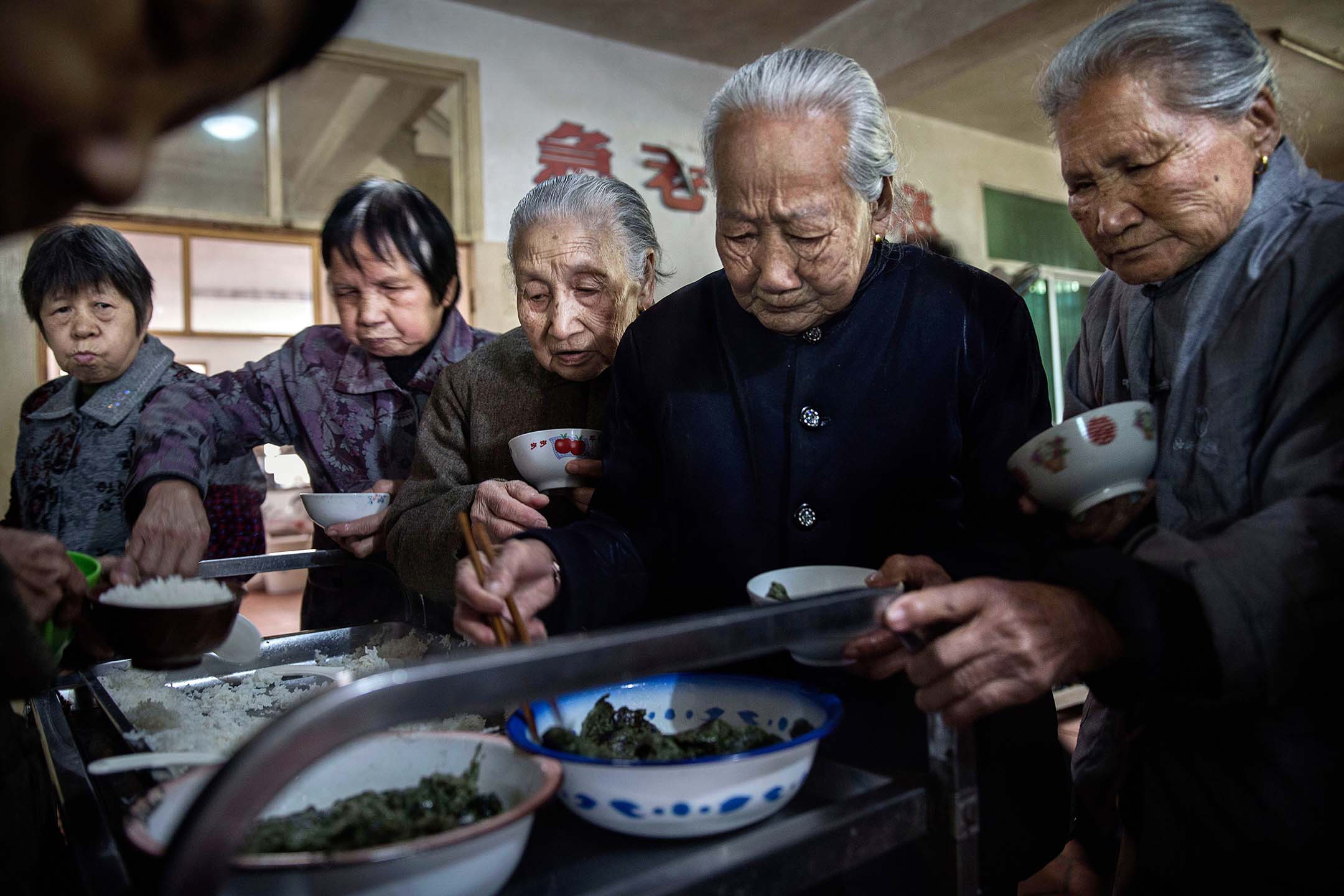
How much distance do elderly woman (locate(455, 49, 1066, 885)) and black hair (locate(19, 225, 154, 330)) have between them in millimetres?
1797

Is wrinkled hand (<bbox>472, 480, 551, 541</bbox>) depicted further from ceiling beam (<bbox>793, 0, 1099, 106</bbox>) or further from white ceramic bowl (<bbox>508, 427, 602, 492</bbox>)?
ceiling beam (<bbox>793, 0, 1099, 106</bbox>)

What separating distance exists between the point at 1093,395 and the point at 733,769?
109 centimetres

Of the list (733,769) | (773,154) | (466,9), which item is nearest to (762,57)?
(773,154)

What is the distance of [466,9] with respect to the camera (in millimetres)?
5062

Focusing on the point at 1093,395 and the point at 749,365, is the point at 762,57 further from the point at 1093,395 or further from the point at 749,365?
the point at 1093,395

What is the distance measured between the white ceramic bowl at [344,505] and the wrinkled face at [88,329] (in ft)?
3.26

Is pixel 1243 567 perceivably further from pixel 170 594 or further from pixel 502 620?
pixel 170 594

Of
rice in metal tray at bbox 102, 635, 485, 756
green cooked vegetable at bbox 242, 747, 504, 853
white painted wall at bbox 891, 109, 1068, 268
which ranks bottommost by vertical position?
rice in metal tray at bbox 102, 635, 485, 756

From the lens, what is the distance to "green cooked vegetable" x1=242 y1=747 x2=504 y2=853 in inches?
30.4

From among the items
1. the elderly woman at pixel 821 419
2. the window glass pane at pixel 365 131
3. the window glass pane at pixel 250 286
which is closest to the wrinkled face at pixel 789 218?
the elderly woman at pixel 821 419

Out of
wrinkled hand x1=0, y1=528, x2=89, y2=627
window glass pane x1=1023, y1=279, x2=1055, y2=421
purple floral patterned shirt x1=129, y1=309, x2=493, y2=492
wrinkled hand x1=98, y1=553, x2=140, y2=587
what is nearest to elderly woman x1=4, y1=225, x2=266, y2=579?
purple floral patterned shirt x1=129, y1=309, x2=493, y2=492

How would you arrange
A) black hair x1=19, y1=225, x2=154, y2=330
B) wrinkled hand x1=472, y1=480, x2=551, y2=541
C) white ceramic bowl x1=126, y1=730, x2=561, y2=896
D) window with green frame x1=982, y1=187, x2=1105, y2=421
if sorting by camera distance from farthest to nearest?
1. window with green frame x1=982, y1=187, x2=1105, y2=421
2. black hair x1=19, y1=225, x2=154, y2=330
3. wrinkled hand x1=472, y1=480, x2=551, y2=541
4. white ceramic bowl x1=126, y1=730, x2=561, y2=896

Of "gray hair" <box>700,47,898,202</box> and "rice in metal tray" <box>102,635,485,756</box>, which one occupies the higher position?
"gray hair" <box>700,47,898,202</box>

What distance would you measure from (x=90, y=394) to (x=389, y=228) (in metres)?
1.11
